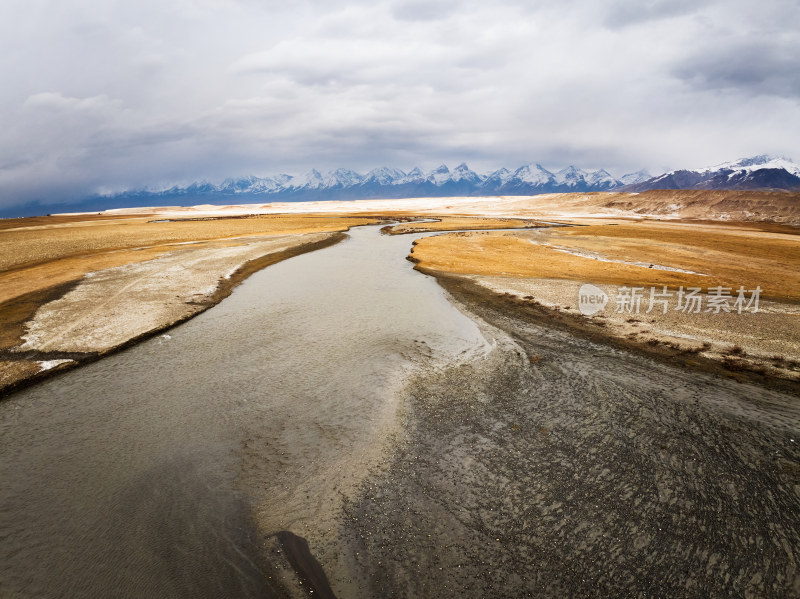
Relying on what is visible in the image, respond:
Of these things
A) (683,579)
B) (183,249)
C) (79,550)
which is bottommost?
(683,579)

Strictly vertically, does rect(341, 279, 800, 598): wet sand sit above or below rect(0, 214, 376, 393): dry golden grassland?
below

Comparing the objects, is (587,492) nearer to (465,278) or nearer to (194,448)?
(194,448)

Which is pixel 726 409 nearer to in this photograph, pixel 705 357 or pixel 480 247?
pixel 705 357

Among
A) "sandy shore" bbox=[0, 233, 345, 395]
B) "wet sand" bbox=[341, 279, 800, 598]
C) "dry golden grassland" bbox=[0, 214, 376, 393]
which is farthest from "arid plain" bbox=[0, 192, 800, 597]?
"dry golden grassland" bbox=[0, 214, 376, 393]

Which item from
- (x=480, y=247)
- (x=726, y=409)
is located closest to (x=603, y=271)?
(x=480, y=247)

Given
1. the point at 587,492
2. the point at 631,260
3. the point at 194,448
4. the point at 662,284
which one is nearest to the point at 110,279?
the point at 194,448

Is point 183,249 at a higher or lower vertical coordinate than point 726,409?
higher

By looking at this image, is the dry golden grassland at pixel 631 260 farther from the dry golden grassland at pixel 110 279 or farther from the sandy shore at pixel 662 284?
the dry golden grassland at pixel 110 279

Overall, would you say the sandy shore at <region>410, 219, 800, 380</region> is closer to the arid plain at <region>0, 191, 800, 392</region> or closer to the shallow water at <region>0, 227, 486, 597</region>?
the arid plain at <region>0, 191, 800, 392</region>
